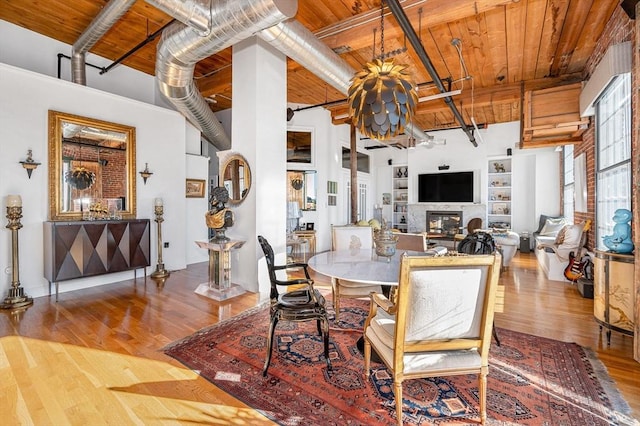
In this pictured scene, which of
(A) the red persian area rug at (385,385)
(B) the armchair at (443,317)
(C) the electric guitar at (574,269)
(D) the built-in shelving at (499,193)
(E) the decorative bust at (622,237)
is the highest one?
(D) the built-in shelving at (499,193)

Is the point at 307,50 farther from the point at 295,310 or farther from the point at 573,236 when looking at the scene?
the point at 573,236

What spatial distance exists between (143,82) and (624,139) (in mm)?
7390

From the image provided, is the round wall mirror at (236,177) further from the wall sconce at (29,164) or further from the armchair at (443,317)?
the armchair at (443,317)

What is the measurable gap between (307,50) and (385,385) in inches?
137

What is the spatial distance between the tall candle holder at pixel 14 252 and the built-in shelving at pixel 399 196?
386 inches

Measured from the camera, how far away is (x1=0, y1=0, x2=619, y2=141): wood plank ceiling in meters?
3.56

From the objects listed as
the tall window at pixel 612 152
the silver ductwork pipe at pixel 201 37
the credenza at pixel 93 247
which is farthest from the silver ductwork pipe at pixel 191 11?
the tall window at pixel 612 152

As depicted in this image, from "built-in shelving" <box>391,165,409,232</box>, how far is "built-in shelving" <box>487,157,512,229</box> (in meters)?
2.67

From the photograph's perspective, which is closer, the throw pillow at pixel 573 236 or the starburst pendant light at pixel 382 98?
the starburst pendant light at pixel 382 98

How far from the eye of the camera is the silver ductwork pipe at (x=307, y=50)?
10.6 feet

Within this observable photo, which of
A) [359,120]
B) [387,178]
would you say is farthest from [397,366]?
[387,178]

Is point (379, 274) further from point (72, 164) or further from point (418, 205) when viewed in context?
point (418, 205)

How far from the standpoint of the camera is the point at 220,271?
4.16 meters

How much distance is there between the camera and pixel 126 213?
5.00 meters
